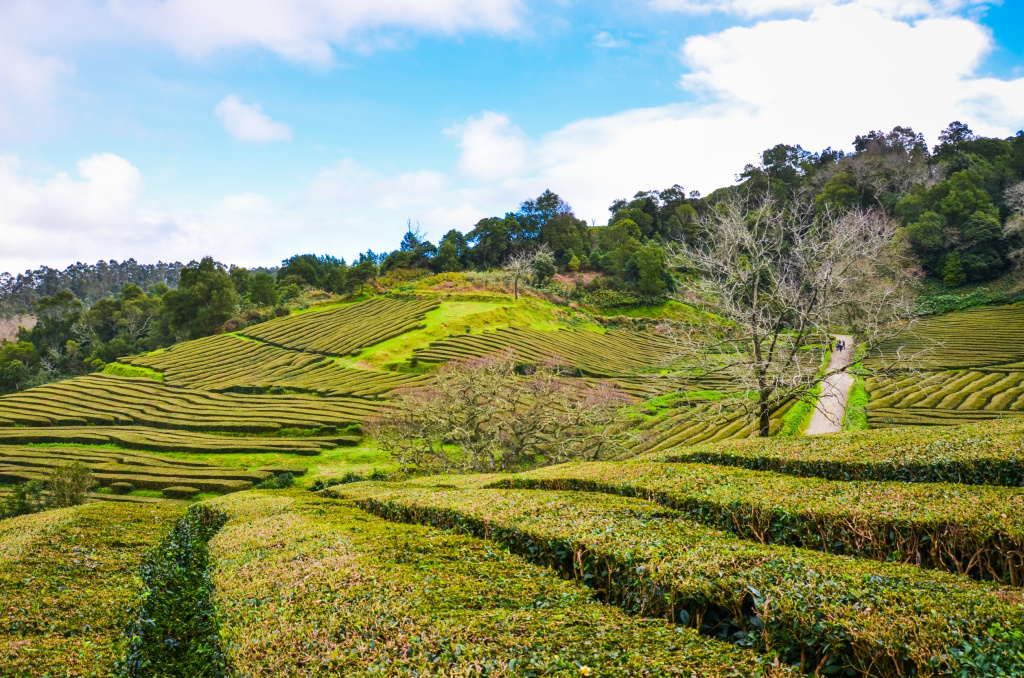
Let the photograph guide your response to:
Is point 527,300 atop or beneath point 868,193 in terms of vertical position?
beneath

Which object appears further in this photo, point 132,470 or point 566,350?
point 566,350

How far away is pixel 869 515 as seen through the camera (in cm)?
761

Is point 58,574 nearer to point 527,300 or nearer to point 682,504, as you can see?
point 682,504

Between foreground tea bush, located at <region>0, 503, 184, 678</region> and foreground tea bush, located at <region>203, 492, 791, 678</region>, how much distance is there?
1582 millimetres

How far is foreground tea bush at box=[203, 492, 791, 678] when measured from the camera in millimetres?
4855

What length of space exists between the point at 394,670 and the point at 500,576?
2509 mm

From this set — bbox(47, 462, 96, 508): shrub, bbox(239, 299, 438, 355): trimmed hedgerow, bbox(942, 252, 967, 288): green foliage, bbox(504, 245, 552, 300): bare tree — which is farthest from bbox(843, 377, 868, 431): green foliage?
bbox(504, 245, 552, 300): bare tree

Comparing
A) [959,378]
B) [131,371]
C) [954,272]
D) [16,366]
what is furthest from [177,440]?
[954,272]

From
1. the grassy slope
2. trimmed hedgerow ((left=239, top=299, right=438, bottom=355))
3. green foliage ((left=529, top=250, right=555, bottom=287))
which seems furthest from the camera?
green foliage ((left=529, top=250, right=555, bottom=287))

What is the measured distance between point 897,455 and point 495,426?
76.0 feet

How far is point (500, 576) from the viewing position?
727 cm

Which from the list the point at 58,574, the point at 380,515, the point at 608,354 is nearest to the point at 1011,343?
the point at 608,354

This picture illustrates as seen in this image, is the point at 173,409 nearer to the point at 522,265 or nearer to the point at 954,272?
the point at 522,265

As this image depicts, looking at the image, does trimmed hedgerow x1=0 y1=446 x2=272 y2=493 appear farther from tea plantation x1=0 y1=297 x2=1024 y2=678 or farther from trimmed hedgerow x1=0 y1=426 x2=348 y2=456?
tea plantation x1=0 y1=297 x2=1024 y2=678
